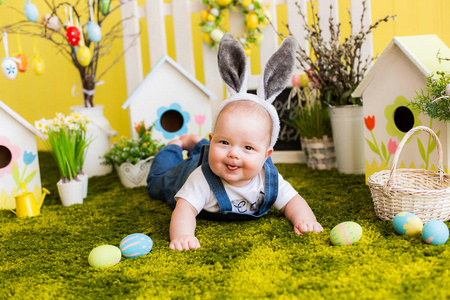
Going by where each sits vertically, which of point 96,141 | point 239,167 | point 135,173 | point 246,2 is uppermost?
point 246,2

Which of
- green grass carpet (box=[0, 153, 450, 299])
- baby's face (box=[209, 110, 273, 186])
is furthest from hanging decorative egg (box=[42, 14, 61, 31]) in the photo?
baby's face (box=[209, 110, 273, 186])

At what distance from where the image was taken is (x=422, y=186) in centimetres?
179

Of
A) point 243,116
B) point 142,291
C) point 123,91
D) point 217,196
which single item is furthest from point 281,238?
point 123,91

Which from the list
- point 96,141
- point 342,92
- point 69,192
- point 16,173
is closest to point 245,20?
point 342,92

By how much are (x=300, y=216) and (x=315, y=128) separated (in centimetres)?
102

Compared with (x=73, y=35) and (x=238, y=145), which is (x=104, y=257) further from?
(x=73, y=35)

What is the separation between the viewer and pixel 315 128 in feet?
8.73

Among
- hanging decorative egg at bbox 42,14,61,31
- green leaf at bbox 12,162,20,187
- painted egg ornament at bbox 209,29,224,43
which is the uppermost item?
hanging decorative egg at bbox 42,14,61,31

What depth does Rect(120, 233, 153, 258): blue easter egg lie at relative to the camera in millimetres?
1509

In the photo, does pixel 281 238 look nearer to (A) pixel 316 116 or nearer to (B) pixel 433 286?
(B) pixel 433 286

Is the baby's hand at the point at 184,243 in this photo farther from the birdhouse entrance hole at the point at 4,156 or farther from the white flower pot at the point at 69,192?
the birdhouse entrance hole at the point at 4,156

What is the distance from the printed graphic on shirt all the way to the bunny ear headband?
234 millimetres

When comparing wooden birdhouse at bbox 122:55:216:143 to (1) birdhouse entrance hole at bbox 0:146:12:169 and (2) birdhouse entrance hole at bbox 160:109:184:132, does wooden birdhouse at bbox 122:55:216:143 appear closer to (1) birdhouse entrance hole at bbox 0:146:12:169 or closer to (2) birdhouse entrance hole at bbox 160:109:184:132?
(2) birdhouse entrance hole at bbox 160:109:184:132

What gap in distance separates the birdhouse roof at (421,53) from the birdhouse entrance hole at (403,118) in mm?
189
